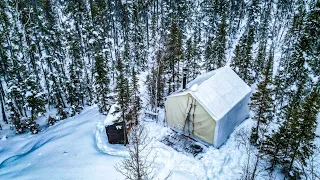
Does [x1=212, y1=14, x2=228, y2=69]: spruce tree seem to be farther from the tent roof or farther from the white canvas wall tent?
the white canvas wall tent

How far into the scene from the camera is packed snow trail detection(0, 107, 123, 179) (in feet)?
44.8

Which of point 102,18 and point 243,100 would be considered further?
point 102,18

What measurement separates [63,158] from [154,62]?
483 inches

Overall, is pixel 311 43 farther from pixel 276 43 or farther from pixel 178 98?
pixel 276 43

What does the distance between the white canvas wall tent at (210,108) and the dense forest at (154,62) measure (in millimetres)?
1857

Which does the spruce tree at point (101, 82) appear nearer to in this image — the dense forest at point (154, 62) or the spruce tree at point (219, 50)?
the dense forest at point (154, 62)

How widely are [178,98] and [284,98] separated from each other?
57.7 ft

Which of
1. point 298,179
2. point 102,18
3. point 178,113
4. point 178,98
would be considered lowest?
Result: point 298,179

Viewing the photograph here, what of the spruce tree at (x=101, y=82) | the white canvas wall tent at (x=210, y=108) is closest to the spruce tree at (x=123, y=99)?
the white canvas wall tent at (x=210, y=108)

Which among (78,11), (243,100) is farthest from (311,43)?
(78,11)

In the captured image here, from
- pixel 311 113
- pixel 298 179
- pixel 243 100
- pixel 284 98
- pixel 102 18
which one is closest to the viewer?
pixel 311 113

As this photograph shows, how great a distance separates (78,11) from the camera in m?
36.8

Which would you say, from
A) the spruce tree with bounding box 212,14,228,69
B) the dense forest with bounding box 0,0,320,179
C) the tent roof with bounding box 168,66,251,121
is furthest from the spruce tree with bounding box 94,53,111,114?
the spruce tree with bounding box 212,14,228,69

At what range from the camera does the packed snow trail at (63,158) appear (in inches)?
538
